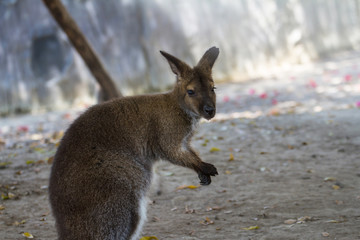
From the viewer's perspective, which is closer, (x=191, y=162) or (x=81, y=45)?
(x=191, y=162)

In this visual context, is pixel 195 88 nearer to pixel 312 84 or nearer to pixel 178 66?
pixel 178 66

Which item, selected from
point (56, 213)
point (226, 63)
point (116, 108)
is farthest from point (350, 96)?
point (56, 213)

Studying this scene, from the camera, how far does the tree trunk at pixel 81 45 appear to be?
7.45 meters

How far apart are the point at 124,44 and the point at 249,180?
7.82 m

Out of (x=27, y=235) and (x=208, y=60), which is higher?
(x=208, y=60)

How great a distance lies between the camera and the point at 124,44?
1223 centimetres

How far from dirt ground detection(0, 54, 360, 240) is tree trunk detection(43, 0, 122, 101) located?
1.18 metres

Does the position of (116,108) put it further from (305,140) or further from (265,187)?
(305,140)

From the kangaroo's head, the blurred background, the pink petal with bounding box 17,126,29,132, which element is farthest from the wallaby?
the blurred background

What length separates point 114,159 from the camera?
3318 mm

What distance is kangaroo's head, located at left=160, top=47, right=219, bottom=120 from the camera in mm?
3629

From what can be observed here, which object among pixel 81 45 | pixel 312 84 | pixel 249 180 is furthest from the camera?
pixel 312 84

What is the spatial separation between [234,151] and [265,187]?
1.34 metres

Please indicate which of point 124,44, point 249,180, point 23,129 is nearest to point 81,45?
point 23,129
